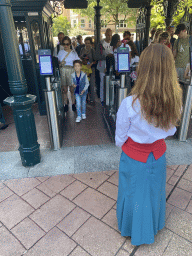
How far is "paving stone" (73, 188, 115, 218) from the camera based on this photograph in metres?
2.43

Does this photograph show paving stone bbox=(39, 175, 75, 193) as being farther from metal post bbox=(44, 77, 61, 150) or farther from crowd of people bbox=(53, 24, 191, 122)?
crowd of people bbox=(53, 24, 191, 122)

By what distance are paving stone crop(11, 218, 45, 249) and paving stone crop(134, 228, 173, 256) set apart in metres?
1.01

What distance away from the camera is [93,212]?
2.42 m

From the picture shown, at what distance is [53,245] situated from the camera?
2074 millimetres

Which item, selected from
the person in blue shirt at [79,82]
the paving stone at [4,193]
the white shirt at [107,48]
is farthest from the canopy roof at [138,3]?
the paving stone at [4,193]

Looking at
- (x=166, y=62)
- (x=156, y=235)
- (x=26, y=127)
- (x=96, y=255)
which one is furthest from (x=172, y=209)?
(x=26, y=127)

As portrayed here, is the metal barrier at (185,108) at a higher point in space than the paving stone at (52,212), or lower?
higher

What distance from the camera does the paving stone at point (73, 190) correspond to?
2.69 meters

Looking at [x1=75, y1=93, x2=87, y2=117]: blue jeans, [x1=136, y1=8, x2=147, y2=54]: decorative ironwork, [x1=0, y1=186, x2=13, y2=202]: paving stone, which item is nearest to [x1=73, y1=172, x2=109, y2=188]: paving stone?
[x1=0, y1=186, x2=13, y2=202]: paving stone

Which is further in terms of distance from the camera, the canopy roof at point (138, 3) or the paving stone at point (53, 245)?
the canopy roof at point (138, 3)

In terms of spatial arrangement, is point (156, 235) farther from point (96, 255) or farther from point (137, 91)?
point (137, 91)

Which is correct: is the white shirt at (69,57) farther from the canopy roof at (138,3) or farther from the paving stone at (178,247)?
the canopy roof at (138,3)

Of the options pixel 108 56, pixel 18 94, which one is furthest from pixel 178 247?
pixel 108 56

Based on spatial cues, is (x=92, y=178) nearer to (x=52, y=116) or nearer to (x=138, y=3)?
(x=52, y=116)
